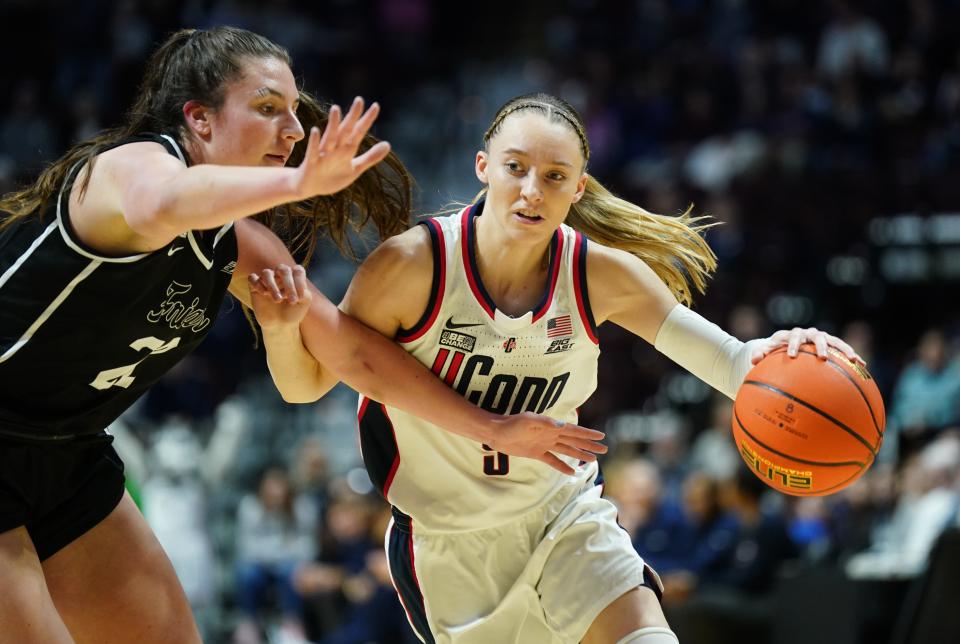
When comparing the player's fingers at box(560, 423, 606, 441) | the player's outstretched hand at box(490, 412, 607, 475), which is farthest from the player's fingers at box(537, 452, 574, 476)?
the player's fingers at box(560, 423, 606, 441)

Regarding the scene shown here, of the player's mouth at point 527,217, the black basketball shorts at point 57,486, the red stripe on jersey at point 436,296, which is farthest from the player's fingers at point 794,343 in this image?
the black basketball shorts at point 57,486

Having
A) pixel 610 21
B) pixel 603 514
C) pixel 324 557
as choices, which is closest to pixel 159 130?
pixel 603 514

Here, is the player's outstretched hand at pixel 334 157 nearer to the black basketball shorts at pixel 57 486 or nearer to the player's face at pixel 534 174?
the player's face at pixel 534 174

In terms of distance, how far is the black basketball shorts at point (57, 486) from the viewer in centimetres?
308

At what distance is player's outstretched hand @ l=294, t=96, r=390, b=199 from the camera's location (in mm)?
2590

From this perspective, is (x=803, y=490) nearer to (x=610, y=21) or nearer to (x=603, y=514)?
(x=603, y=514)

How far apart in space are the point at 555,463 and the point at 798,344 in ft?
2.60

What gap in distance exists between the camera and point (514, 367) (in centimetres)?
369

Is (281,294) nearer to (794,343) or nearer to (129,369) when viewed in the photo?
(129,369)

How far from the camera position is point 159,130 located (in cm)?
330

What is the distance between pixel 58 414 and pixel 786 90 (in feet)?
31.0

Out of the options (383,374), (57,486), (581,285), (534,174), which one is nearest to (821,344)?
(581,285)

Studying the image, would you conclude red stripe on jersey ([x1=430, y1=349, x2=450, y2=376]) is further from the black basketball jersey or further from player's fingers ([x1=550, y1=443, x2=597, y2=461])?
the black basketball jersey

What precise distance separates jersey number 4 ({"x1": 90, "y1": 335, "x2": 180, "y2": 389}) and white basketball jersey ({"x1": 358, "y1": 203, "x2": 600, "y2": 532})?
2.45 ft
